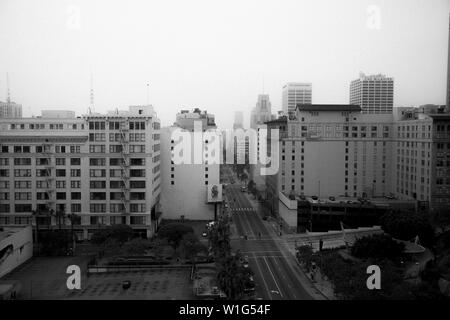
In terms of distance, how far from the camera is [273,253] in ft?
40.8

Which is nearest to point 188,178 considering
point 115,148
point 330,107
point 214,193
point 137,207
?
point 214,193

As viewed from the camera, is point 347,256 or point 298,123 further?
point 298,123

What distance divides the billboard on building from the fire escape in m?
3.96

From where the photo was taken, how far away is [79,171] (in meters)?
14.0

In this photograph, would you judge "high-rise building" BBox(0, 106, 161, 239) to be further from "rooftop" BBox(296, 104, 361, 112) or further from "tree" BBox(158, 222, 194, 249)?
"rooftop" BBox(296, 104, 361, 112)

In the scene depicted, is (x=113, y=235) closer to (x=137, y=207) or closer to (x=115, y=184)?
(x=137, y=207)

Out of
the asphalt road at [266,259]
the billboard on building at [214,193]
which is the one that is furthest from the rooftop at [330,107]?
the asphalt road at [266,259]

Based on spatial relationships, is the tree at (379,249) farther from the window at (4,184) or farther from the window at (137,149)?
the window at (4,184)

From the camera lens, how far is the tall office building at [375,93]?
104 ft

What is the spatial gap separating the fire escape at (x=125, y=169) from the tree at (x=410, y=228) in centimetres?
813

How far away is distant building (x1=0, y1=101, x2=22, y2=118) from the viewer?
12.8 metres

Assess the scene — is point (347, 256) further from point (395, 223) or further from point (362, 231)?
point (362, 231)

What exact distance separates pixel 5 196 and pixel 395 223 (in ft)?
39.8
